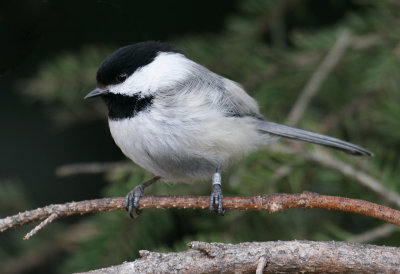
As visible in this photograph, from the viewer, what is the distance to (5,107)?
1.86 metres

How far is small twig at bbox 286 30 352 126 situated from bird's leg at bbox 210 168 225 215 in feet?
0.87

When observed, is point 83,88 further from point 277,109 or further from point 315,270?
point 315,270

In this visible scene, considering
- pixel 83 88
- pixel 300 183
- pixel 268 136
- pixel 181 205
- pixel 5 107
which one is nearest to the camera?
pixel 181 205

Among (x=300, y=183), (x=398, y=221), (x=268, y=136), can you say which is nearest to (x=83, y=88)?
(x=268, y=136)

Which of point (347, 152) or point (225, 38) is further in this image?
point (225, 38)

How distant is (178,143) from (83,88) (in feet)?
1.70

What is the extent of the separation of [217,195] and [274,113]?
0.49m

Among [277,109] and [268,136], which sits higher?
[277,109]

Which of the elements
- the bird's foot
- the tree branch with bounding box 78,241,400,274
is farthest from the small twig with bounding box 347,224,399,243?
the bird's foot

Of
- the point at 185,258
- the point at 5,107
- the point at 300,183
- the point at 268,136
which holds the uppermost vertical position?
the point at 5,107

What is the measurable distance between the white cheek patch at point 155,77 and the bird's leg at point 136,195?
0.80 ft

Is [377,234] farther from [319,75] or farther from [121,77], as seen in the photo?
[121,77]

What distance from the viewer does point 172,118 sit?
3.51 ft

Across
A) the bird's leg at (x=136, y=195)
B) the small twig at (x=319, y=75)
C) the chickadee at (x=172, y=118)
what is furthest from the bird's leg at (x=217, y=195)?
the small twig at (x=319, y=75)
